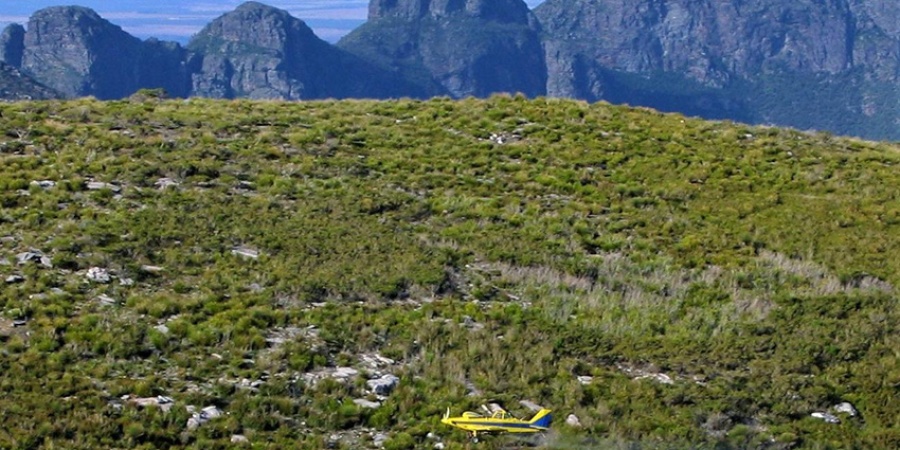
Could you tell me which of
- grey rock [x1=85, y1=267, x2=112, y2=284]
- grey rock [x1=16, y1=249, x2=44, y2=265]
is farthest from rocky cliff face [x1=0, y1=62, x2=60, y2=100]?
grey rock [x1=85, y1=267, x2=112, y2=284]

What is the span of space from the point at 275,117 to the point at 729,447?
20802 millimetres

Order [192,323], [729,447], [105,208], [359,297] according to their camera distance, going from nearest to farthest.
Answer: [729,447] → [192,323] → [359,297] → [105,208]

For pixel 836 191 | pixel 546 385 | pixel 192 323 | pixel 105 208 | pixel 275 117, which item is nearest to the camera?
pixel 546 385

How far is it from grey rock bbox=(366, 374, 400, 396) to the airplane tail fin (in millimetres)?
2087

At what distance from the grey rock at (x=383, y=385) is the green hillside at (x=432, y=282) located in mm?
180

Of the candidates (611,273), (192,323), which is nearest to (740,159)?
(611,273)

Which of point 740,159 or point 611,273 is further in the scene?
point 740,159

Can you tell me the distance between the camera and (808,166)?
29.2 meters

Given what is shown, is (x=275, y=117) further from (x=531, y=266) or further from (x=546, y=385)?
(x=546, y=385)

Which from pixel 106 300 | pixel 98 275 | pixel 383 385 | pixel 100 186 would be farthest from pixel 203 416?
pixel 100 186

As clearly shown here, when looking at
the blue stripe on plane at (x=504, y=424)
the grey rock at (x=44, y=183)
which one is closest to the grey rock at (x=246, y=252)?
the grey rock at (x=44, y=183)

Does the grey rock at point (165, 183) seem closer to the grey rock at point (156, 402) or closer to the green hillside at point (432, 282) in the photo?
the green hillside at point (432, 282)

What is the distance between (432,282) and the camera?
19.9 meters

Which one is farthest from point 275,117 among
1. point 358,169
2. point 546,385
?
point 546,385
